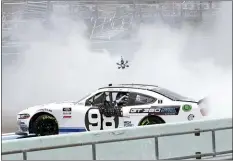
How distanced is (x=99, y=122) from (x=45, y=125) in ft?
2.57

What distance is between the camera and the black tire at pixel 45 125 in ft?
19.6

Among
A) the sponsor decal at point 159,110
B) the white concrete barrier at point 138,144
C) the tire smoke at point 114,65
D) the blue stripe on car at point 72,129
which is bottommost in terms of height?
the white concrete barrier at point 138,144

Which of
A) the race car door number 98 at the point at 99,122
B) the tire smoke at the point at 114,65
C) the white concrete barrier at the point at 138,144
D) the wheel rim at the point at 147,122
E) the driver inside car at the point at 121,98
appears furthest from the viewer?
the driver inside car at the point at 121,98

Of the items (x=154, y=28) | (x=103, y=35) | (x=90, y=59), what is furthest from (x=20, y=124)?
(x=154, y=28)

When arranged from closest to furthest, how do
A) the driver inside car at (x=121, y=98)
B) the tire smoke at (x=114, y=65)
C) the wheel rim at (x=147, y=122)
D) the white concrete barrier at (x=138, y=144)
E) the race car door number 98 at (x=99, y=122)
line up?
the white concrete barrier at (x=138, y=144) < the tire smoke at (x=114, y=65) < the race car door number 98 at (x=99, y=122) < the wheel rim at (x=147, y=122) < the driver inside car at (x=121, y=98)

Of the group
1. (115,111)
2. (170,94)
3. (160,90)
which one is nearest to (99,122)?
(115,111)

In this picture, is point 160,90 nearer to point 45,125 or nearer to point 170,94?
point 170,94

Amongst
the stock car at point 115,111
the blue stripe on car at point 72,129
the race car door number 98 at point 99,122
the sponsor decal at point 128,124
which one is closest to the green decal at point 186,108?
the stock car at point 115,111

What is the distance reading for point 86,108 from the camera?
6.09 m

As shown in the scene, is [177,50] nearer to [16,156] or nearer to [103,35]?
[103,35]

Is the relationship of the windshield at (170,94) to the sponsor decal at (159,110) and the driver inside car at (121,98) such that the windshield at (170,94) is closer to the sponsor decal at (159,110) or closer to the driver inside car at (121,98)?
the sponsor decal at (159,110)

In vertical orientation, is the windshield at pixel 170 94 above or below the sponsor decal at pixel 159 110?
above

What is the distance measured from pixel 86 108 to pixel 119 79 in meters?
0.63

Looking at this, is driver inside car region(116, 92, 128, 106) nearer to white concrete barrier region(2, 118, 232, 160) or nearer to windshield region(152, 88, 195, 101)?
windshield region(152, 88, 195, 101)
